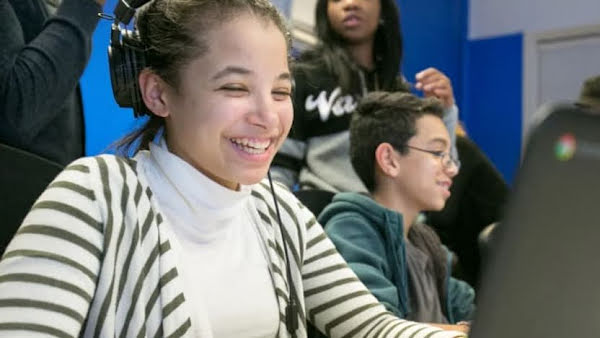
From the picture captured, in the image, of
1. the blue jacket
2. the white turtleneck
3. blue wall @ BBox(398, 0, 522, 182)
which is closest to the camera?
the white turtleneck

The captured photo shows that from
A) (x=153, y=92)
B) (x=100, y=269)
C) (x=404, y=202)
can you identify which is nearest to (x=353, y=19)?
(x=404, y=202)

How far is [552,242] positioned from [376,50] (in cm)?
162

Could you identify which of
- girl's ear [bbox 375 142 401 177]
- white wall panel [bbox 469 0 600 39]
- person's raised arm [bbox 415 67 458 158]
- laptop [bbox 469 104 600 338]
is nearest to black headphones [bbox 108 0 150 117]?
laptop [bbox 469 104 600 338]

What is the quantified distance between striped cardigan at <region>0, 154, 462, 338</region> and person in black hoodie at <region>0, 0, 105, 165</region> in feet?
0.71

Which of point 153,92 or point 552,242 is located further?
point 153,92

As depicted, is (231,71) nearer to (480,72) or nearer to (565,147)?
(565,147)

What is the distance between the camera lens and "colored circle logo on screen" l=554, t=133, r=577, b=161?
1.04ft

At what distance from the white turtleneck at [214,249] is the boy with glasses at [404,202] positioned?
17.9 inches

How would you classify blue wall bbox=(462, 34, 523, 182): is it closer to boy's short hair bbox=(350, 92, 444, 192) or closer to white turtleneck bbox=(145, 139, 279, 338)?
boy's short hair bbox=(350, 92, 444, 192)

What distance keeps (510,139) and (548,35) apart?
0.64 metres

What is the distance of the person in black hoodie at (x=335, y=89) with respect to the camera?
1.75 metres

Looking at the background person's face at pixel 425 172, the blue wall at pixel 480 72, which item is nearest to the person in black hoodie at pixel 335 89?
the background person's face at pixel 425 172

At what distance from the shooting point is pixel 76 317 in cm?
73

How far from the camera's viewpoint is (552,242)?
1.04 ft
